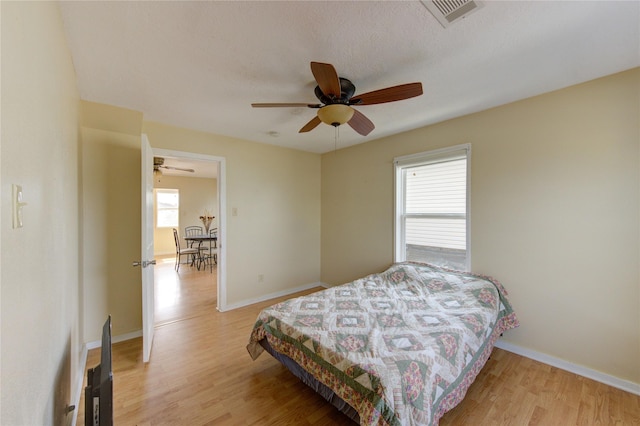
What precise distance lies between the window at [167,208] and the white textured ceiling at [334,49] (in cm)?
585

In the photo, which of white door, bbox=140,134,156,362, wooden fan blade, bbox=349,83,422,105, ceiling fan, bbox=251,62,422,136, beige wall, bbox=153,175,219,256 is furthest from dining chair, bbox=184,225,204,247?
wooden fan blade, bbox=349,83,422,105

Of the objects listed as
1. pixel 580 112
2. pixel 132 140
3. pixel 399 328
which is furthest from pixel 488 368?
pixel 132 140

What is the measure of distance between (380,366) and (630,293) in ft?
7.04

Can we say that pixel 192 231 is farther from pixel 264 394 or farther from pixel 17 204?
pixel 17 204

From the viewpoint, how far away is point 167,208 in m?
7.77

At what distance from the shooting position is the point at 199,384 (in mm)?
2070

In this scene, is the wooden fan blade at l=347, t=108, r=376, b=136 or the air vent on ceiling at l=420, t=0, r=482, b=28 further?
Result: the wooden fan blade at l=347, t=108, r=376, b=136

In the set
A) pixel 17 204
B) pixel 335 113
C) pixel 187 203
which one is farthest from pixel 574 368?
pixel 187 203

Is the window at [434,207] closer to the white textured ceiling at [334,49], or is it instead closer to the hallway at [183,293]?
the white textured ceiling at [334,49]

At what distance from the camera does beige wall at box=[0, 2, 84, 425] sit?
0.70 meters

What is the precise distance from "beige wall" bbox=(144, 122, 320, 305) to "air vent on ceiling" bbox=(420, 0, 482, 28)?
293 cm

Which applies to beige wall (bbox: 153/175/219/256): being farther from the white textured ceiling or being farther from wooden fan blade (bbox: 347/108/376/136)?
wooden fan blade (bbox: 347/108/376/136)

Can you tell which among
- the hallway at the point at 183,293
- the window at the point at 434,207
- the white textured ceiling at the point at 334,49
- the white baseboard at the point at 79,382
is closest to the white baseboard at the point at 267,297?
the hallway at the point at 183,293

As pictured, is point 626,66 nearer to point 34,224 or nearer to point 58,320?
point 34,224
